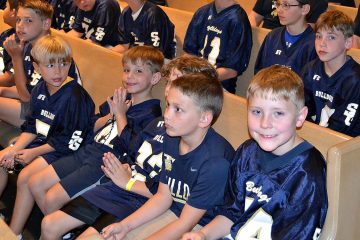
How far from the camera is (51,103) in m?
3.03

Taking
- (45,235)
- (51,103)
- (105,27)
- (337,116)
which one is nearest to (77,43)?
(51,103)

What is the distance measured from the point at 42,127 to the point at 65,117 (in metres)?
0.18

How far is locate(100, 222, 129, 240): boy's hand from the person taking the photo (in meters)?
2.21

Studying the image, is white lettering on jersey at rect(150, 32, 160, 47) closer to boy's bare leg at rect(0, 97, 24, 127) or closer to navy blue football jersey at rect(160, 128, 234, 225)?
boy's bare leg at rect(0, 97, 24, 127)

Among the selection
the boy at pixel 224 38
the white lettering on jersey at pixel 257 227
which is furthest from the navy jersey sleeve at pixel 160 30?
the white lettering on jersey at pixel 257 227

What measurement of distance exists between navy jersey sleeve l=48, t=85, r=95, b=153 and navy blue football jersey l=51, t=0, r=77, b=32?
2.08 meters

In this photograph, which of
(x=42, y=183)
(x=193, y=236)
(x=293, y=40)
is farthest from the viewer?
(x=293, y=40)

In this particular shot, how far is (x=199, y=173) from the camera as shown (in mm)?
2172

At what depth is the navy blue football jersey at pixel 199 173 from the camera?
7.02 ft

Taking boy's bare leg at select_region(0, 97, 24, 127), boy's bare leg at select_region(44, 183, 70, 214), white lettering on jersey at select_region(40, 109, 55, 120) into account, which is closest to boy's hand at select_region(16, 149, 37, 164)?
white lettering on jersey at select_region(40, 109, 55, 120)

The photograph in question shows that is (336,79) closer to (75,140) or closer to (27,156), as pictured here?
(75,140)

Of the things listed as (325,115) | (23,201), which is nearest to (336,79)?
(325,115)

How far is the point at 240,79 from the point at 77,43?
114 cm

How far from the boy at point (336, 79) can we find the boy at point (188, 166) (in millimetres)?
858
